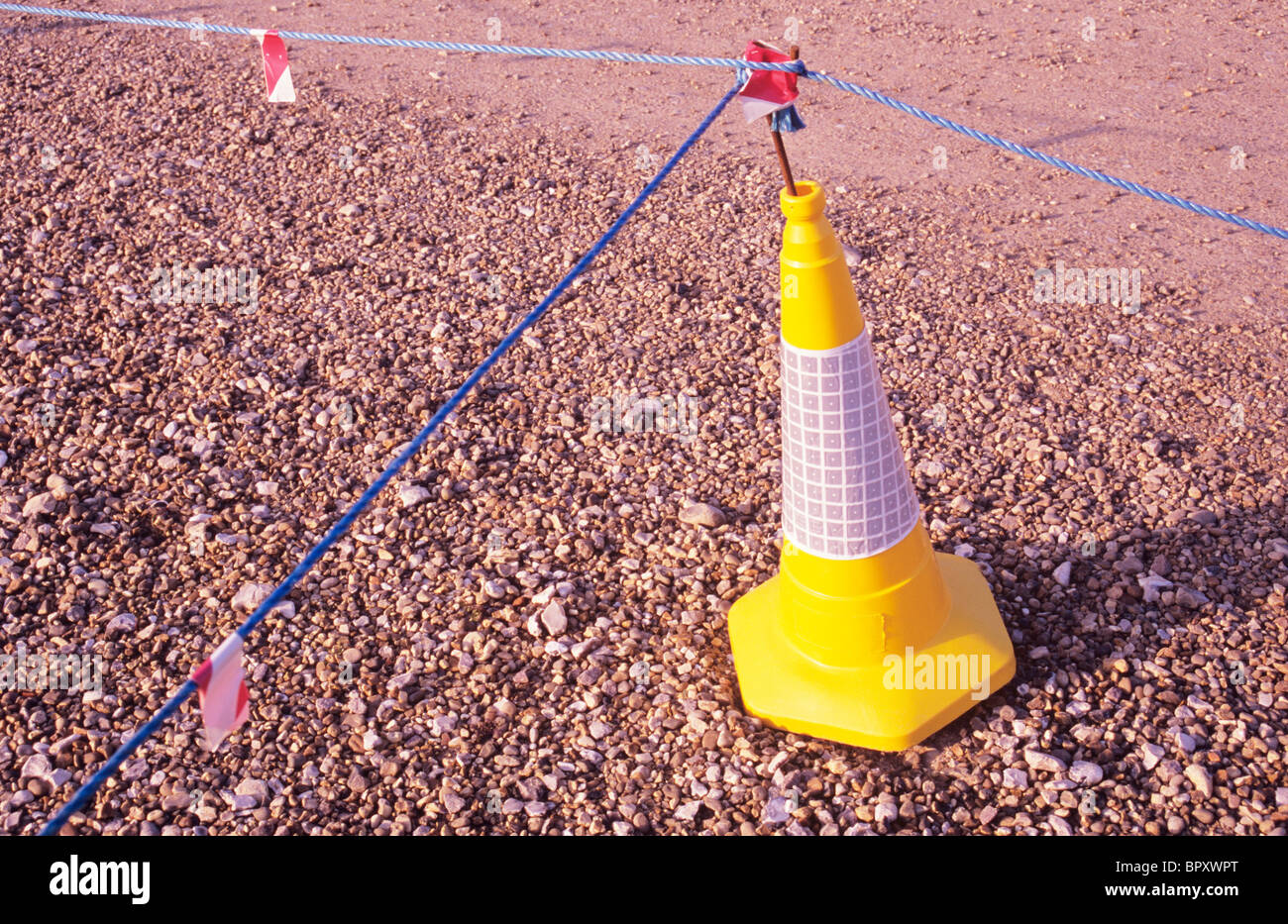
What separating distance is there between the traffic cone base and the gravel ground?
0.07 m

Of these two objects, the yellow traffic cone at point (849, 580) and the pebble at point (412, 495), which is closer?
the yellow traffic cone at point (849, 580)

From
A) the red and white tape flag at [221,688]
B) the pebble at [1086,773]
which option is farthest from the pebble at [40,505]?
the pebble at [1086,773]

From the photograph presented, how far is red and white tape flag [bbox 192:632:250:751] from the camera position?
201 centimetres

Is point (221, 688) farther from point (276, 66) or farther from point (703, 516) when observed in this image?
point (276, 66)

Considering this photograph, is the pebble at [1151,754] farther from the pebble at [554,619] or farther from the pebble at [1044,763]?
the pebble at [554,619]

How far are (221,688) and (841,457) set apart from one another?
1512mm

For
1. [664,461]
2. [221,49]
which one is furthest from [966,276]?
[221,49]

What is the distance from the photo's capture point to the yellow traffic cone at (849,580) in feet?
8.50

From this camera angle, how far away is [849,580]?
108 inches

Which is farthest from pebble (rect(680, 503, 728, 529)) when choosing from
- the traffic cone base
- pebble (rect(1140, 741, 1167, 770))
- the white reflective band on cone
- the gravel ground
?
pebble (rect(1140, 741, 1167, 770))

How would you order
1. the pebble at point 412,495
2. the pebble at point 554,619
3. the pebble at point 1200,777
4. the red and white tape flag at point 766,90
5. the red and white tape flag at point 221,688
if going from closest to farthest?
the red and white tape flag at point 221,688
the red and white tape flag at point 766,90
the pebble at point 1200,777
the pebble at point 554,619
the pebble at point 412,495

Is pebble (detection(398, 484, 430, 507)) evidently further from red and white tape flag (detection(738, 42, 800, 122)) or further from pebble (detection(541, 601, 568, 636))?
red and white tape flag (detection(738, 42, 800, 122))

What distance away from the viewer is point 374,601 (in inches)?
129

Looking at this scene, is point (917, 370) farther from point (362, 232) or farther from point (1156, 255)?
point (362, 232)
